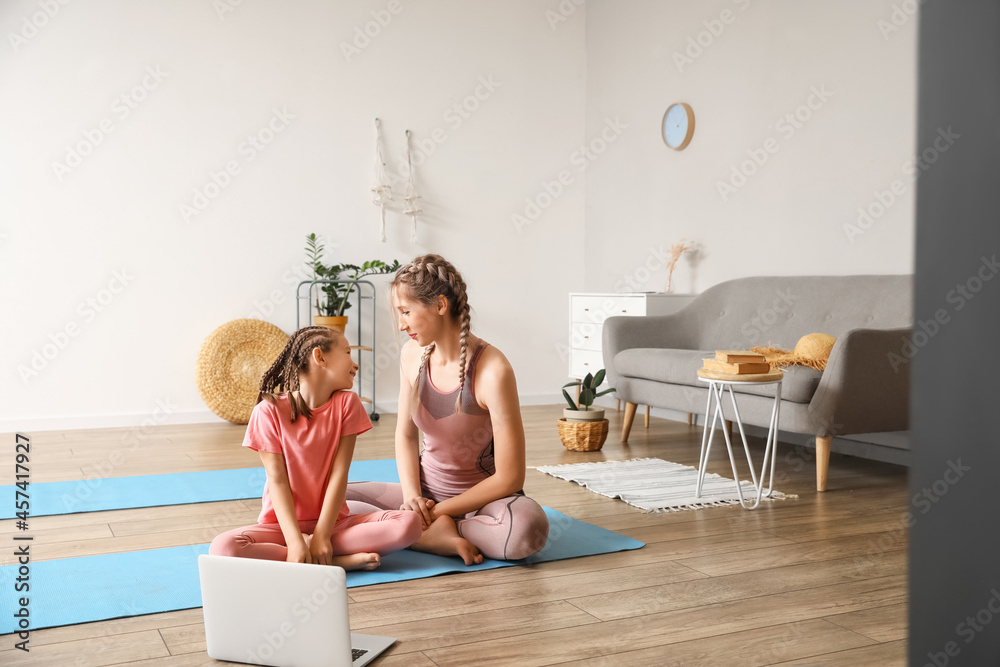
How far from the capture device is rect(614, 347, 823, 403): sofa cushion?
3051 millimetres

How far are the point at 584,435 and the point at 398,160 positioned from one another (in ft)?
7.70

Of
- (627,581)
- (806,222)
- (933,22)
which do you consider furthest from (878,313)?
(933,22)

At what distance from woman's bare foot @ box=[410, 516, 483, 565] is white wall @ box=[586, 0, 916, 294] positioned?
→ 2381 millimetres

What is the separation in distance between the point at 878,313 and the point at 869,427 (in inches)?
22.3

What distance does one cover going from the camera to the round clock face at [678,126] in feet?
15.5

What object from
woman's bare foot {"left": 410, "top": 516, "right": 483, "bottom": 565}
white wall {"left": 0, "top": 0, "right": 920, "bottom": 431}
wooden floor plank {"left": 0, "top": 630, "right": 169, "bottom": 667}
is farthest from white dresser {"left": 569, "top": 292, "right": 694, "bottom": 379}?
wooden floor plank {"left": 0, "top": 630, "right": 169, "bottom": 667}

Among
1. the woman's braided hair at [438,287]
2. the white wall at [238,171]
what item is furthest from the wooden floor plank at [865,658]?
the white wall at [238,171]

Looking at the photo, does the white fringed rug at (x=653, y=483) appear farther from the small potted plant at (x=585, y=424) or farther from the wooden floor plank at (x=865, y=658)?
the wooden floor plank at (x=865, y=658)

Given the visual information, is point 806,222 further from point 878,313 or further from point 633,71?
point 633,71

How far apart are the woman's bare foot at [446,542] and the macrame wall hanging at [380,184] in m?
3.26

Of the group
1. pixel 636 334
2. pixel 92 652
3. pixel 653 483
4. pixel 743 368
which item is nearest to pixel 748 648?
pixel 92 652

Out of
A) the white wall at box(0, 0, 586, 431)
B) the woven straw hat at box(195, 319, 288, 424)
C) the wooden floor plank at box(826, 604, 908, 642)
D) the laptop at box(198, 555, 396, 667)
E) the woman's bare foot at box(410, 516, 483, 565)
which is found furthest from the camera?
the woven straw hat at box(195, 319, 288, 424)

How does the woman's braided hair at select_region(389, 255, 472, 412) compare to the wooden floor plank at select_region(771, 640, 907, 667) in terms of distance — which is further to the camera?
the woman's braided hair at select_region(389, 255, 472, 412)

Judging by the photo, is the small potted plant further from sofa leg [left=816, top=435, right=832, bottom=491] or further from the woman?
the woman
